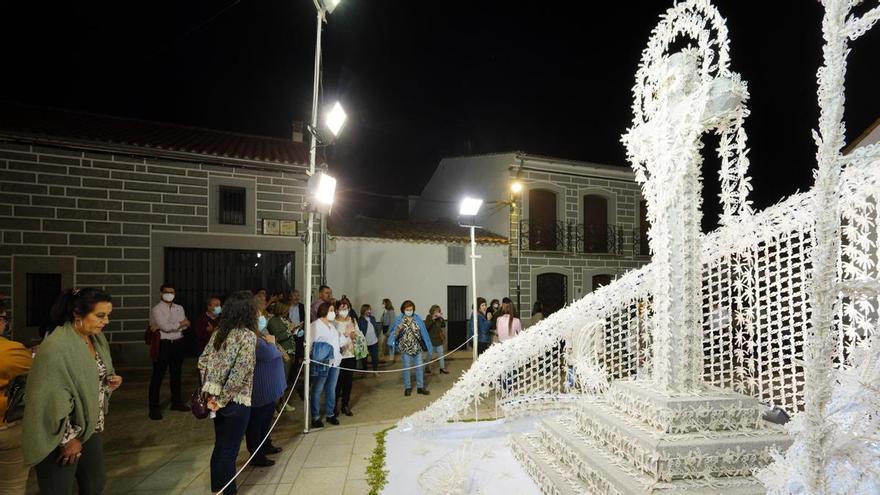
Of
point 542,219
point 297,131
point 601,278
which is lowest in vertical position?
point 601,278

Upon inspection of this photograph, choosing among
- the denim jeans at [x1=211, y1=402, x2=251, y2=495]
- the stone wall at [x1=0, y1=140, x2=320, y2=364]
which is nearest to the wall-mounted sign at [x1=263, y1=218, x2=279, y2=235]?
the stone wall at [x1=0, y1=140, x2=320, y2=364]

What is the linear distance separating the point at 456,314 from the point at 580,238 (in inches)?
210

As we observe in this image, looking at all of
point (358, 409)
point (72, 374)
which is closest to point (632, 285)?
point (358, 409)

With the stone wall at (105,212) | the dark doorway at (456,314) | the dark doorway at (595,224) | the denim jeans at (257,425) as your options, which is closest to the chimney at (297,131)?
the stone wall at (105,212)

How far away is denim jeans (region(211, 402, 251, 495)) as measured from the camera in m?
3.31

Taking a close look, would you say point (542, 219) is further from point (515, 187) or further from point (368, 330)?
point (368, 330)

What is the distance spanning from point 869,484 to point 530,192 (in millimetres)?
13061

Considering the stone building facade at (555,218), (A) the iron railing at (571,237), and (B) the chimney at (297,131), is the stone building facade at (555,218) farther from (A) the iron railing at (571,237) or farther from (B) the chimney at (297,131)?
(B) the chimney at (297,131)

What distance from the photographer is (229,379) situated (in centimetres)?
329

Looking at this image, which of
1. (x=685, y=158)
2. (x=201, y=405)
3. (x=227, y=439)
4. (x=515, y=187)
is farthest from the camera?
(x=515, y=187)

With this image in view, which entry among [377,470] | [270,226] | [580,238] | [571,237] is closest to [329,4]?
[377,470]

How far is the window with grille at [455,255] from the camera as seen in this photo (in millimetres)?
12781

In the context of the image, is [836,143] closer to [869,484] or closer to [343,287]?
[869,484]

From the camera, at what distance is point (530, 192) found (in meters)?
14.4
